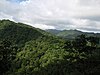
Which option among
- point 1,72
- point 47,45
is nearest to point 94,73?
point 1,72

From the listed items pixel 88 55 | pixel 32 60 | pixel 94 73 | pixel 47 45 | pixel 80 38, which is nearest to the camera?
pixel 94 73

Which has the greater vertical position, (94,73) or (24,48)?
(94,73)

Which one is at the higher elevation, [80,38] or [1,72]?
[80,38]

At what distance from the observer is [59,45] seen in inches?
6038

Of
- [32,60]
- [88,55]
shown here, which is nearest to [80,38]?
[88,55]

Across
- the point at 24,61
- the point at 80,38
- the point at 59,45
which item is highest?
the point at 80,38

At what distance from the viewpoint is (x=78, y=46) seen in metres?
76.2

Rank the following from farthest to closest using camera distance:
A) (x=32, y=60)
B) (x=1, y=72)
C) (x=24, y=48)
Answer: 1. (x=24, y=48)
2. (x=32, y=60)
3. (x=1, y=72)

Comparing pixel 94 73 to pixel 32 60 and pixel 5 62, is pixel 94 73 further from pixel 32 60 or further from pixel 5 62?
pixel 32 60

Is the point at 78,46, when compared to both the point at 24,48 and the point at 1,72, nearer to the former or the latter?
the point at 1,72

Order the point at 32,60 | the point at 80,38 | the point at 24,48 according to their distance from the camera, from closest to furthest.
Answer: the point at 80,38, the point at 32,60, the point at 24,48

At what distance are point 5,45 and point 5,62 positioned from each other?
8348mm

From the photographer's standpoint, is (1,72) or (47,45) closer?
(1,72)

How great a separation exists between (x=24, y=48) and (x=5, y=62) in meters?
73.4
